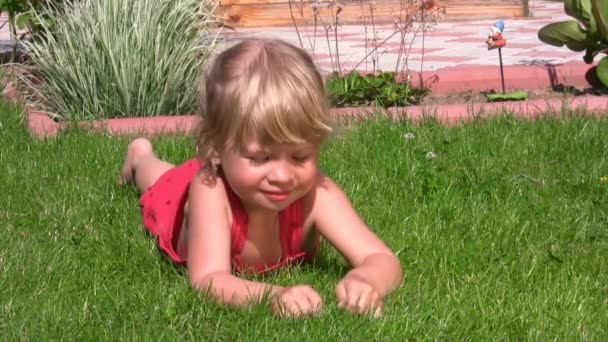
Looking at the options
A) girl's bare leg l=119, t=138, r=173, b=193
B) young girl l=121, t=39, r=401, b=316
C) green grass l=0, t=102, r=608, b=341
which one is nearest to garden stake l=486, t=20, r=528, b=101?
green grass l=0, t=102, r=608, b=341

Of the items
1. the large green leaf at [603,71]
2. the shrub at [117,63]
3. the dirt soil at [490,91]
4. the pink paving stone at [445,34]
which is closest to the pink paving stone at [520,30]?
the pink paving stone at [445,34]

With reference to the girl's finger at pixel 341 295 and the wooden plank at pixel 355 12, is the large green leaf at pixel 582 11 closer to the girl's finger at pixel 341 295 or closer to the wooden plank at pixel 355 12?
the girl's finger at pixel 341 295

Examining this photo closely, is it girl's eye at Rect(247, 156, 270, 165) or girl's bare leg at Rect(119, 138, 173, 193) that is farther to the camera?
girl's bare leg at Rect(119, 138, 173, 193)

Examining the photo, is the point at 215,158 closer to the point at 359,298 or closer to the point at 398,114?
the point at 359,298

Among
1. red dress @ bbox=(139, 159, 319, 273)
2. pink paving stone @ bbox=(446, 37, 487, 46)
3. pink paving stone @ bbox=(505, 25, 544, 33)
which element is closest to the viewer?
red dress @ bbox=(139, 159, 319, 273)

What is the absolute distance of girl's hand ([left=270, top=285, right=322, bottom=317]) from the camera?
2.65m

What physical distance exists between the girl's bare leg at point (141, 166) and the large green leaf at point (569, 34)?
2577 millimetres

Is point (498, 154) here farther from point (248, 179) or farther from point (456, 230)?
point (248, 179)

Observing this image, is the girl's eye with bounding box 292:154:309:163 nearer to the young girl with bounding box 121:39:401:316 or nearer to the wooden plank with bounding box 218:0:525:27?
the young girl with bounding box 121:39:401:316

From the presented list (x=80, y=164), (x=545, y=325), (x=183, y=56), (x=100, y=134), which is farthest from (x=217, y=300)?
(x=183, y=56)

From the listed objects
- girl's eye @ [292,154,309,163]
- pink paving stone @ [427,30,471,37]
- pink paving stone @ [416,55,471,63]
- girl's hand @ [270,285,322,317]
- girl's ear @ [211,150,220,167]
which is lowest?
pink paving stone @ [427,30,471,37]

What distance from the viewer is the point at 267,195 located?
2.91 metres

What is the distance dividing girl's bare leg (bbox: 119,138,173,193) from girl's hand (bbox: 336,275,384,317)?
135 cm

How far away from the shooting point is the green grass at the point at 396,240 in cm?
266
